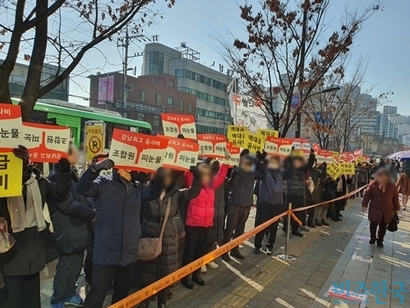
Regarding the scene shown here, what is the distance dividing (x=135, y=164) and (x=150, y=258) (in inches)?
45.5

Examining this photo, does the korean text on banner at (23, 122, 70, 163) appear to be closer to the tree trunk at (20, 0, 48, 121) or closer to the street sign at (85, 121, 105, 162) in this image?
the tree trunk at (20, 0, 48, 121)

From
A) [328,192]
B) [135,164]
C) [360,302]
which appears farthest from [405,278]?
[135,164]

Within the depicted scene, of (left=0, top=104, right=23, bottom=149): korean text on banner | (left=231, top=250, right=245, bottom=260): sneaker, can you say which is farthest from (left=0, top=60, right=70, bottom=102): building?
(left=231, top=250, right=245, bottom=260): sneaker

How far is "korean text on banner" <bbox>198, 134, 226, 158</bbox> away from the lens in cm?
488

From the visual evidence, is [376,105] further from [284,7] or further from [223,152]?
[223,152]

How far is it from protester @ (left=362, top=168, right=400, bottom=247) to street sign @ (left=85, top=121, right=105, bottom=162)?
5660 millimetres

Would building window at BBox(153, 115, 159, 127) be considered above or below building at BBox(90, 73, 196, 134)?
below

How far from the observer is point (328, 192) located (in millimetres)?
9578

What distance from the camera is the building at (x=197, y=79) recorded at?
54.9 meters

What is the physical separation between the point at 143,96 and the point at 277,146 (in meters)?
40.5

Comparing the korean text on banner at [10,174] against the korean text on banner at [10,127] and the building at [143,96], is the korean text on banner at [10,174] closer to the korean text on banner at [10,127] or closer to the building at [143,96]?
the korean text on banner at [10,127]

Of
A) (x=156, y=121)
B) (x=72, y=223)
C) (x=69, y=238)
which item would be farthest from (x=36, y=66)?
(x=156, y=121)

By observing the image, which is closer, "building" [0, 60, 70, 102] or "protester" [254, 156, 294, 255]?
"building" [0, 60, 70, 102]

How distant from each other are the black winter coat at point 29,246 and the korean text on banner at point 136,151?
18.3 inches
